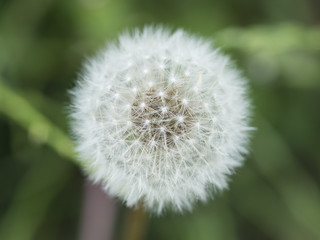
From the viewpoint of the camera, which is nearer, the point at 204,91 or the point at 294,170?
the point at 204,91

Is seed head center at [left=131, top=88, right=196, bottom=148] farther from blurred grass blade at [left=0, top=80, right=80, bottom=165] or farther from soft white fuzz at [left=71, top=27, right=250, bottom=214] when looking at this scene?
blurred grass blade at [left=0, top=80, right=80, bottom=165]

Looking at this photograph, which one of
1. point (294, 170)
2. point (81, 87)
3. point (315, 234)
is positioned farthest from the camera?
point (294, 170)

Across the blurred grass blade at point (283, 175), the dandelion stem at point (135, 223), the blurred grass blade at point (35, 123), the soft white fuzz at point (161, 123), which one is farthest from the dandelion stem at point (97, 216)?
the blurred grass blade at point (283, 175)

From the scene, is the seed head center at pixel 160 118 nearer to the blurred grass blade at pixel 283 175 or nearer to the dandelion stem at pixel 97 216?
the dandelion stem at pixel 97 216

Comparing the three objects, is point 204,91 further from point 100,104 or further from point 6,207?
point 6,207

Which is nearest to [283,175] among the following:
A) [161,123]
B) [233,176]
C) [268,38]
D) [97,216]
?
[233,176]

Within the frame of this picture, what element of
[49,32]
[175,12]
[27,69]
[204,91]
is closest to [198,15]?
[175,12]

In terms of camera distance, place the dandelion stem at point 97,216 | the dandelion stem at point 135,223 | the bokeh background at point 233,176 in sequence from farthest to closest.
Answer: the bokeh background at point 233,176 → the dandelion stem at point 97,216 → the dandelion stem at point 135,223

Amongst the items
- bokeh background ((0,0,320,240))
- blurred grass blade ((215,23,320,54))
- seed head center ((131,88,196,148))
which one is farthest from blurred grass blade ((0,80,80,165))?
blurred grass blade ((215,23,320,54))
